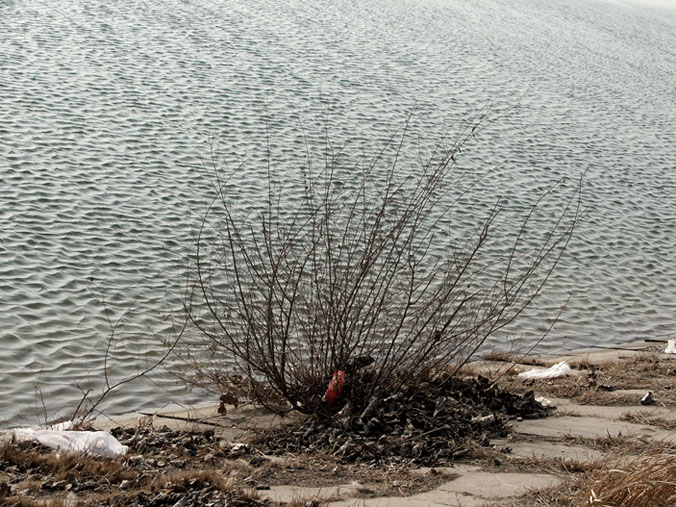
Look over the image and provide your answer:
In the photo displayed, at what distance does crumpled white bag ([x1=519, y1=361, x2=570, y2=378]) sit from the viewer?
9.12m

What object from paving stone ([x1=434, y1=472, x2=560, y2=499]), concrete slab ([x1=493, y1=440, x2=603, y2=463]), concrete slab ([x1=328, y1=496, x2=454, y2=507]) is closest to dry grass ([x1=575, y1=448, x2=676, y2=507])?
paving stone ([x1=434, y1=472, x2=560, y2=499])

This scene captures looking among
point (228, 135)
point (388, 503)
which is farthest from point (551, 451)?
point (228, 135)

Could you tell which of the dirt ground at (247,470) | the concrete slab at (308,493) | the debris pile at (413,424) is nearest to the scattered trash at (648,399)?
the dirt ground at (247,470)

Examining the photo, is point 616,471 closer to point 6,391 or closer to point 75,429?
point 75,429

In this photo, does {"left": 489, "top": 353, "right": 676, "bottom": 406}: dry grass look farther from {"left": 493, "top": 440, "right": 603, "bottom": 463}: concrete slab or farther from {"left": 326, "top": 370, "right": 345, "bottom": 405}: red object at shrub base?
{"left": 326, "top": 370, "right": 345, "bottom": 405}: red object at shrub base

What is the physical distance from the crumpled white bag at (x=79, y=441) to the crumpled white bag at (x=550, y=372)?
15.0 ft

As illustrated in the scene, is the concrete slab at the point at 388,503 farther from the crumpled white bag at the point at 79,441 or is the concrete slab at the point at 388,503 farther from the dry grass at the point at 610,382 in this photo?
the dry grass at the point at 610,382

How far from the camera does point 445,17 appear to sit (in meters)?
35.6

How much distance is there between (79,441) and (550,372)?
504cm

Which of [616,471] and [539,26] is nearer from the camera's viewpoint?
[616,471]

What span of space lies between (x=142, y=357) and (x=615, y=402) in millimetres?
4691

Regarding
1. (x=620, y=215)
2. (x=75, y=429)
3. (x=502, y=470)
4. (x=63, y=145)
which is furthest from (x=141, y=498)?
(x=620, y=215)

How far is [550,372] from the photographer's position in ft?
30.2

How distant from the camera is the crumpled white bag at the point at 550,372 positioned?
9.12 meters
